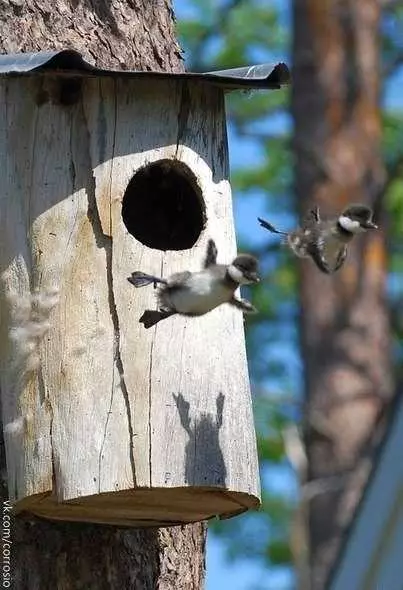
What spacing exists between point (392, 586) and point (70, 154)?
68.3 inches

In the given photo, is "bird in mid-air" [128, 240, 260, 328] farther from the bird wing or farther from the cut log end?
the cut log end

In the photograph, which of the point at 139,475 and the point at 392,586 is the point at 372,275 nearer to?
the point at 392,586

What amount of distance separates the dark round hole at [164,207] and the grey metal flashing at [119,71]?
0.86ft

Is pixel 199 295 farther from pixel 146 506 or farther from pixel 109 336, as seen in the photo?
pixel 146 506

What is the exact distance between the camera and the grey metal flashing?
4.06m

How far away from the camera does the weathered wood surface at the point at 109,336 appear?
13.0 ft

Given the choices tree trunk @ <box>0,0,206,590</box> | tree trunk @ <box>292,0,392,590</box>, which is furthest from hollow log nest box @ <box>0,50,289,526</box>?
tree trunk @ <box>292,0,392,590</box>

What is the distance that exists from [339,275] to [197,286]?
18.2 feet

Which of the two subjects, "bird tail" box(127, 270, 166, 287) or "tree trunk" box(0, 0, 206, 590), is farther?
"tree trunk" box(0, 0, 206, 590)

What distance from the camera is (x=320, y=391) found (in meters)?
9.31

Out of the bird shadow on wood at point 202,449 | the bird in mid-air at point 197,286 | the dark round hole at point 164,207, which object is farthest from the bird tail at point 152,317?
the dark round hole at point 164,207

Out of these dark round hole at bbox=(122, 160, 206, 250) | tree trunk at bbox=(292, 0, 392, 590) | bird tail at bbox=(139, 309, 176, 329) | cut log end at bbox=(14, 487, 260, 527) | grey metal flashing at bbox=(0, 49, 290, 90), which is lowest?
cut log end at bbox=(14, 487, 260, 527)

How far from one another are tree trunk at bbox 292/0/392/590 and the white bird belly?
4.74 meters

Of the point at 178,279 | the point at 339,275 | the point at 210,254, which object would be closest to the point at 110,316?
the point at 178,279
